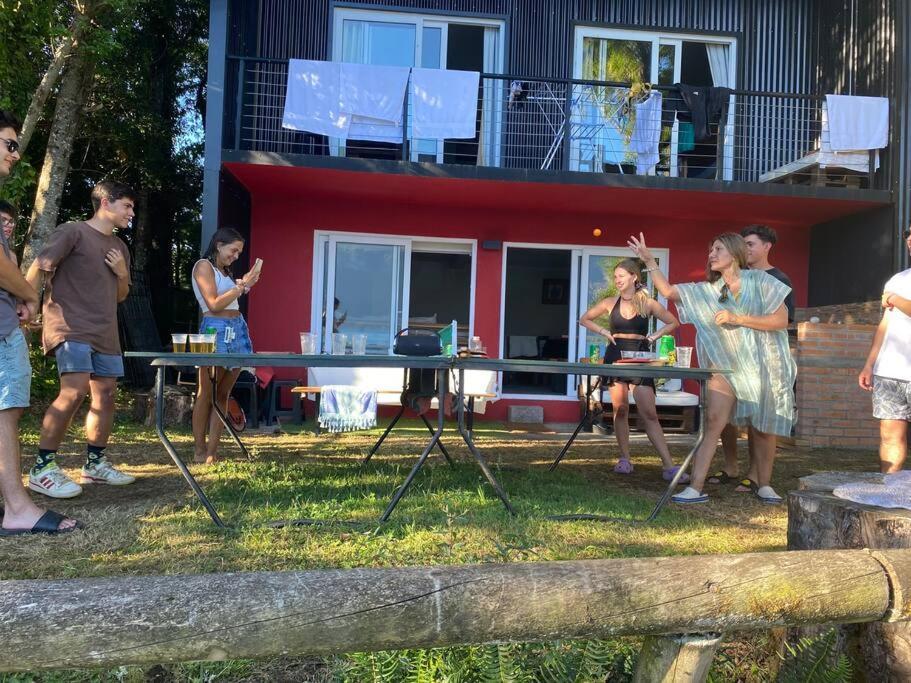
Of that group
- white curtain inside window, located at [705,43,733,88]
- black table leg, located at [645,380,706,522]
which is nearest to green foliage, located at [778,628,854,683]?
black table leg, located at [645,380,706,522]

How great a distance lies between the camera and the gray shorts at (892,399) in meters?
3.34

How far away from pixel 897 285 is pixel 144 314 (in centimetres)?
874

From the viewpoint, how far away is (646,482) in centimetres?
444

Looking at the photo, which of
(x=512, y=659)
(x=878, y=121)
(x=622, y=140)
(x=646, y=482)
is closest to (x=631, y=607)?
(x=512, y=659)

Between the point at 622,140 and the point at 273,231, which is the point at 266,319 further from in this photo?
the point at 622,140

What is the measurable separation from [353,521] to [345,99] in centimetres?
503

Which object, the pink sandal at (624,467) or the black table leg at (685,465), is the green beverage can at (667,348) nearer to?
the black table leg at (685,465)

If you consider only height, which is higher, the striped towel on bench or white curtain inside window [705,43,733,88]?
white curtain inside window [705,43,733,88]

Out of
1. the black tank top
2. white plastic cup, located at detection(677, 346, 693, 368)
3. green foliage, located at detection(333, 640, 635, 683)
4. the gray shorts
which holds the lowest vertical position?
green foliage, located at detection(333, 640, 635, 683)

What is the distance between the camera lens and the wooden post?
57.1 inches

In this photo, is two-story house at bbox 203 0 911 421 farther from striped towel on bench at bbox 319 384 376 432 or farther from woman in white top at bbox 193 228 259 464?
woman in white top at bbox 193 228 259 464

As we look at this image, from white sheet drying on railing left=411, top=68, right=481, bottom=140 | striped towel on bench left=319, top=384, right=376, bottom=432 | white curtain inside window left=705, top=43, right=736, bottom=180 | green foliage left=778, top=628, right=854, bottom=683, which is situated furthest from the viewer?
white curtain inside window left=705, top=43, right=736, bottom=180

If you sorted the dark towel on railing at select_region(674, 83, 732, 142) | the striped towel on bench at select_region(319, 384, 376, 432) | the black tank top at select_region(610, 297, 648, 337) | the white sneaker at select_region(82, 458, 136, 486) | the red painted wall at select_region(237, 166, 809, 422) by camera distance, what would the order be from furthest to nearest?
the red painted wall at select_region(237, 166, 809, 422)
the dark towel on railing at select_region(674, 83, 732, 142)
the striped towel on bench at select_region(319, 384, 376, 432)
the black tank top at select_region(610, 297, 648, 337)
the white sneaker at select_region(82, 458, 136, 486)

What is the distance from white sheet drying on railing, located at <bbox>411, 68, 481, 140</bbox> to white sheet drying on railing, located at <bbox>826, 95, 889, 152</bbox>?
3749 millimetres
